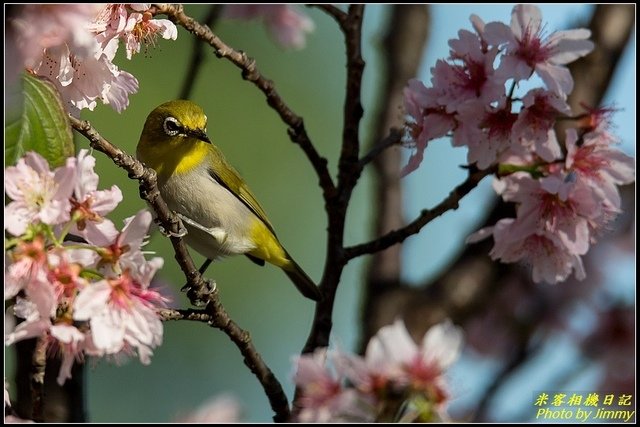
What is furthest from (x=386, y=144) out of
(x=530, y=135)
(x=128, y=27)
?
(x=128, y=27)

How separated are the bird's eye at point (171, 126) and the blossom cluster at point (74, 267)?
1.43m

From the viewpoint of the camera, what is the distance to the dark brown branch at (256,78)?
7.30 feet

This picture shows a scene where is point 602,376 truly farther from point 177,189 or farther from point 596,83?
point 177,189

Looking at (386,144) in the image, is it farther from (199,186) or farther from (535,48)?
(199,186)

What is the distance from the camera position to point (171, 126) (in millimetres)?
3262

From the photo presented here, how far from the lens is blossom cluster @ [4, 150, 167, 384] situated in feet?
5.23

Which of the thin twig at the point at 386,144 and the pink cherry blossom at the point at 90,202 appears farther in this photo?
the thin twig at the point at 386,144

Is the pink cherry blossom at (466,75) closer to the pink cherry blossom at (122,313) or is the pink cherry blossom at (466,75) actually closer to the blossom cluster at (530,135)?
the blossom cluster at (530,135)

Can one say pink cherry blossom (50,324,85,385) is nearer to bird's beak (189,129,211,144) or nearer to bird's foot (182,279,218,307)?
bird's foot (182,279,218,307)

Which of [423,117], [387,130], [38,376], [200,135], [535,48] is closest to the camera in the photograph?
[38,376]

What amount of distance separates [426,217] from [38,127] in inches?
47.9

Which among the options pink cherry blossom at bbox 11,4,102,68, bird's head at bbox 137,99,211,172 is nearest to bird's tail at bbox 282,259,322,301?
bird's head at bbox 137,99,211,172

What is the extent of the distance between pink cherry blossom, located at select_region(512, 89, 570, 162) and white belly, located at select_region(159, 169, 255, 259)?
1.40 metres

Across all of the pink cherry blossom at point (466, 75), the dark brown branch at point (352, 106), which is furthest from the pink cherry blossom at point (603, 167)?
the dark brown branch at point (352, 106)
